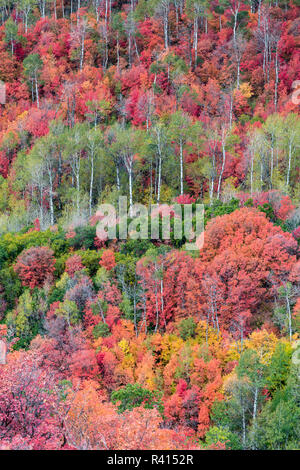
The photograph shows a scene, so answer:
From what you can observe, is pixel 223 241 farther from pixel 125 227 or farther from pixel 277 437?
pixel 277 437

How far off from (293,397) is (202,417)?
21.0 ft

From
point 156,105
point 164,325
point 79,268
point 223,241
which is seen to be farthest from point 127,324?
point 156,105

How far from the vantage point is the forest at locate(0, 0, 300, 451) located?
29469mm

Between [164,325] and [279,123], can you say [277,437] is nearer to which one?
[164,325]

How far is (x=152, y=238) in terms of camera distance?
45406 millimetres

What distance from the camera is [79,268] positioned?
44.1 meters

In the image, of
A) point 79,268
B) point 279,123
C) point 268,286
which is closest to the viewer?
point 268,286

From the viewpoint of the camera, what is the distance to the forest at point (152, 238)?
29.5 meters

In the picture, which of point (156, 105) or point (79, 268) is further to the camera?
point (156, 105)

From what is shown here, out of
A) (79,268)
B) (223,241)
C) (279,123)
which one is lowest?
(79,268)

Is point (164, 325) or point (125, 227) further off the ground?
point (125, 227)

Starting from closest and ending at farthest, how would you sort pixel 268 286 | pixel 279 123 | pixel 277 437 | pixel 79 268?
pixel 277 437
pixel 268 286
pixel 79 268
pixel 279 123

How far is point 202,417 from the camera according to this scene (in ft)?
106

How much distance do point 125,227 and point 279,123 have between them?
1969 cm
